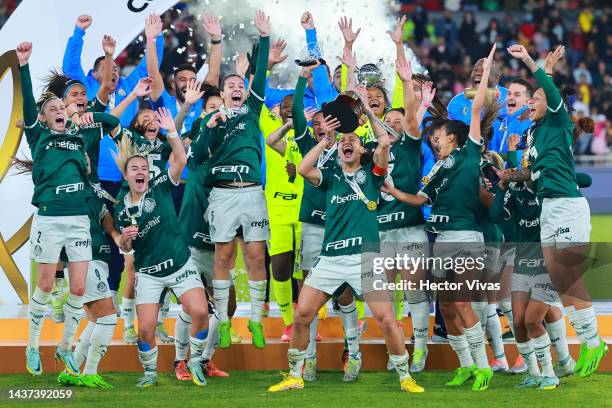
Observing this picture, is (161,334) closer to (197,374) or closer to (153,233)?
(197,374)

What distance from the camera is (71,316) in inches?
337

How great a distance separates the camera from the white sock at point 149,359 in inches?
323

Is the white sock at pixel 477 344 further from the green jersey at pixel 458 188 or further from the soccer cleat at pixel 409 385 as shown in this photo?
the green jersey at pixel 458 188

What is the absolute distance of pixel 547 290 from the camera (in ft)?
26.7

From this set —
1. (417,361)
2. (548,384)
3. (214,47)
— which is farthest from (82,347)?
(548,384)

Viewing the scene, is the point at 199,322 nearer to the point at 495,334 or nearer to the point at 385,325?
the point at 385,325

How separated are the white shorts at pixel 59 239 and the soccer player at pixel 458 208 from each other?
2195mm

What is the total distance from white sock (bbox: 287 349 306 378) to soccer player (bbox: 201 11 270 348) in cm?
95

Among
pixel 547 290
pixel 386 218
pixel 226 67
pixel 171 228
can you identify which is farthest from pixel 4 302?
pixel 226 67

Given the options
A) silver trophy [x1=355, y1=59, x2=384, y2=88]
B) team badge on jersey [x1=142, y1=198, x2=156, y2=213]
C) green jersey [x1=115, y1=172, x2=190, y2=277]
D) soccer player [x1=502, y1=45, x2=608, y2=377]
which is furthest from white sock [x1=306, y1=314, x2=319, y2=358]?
silver trophy [x1=355, y1=59, x2=384, y2=88]

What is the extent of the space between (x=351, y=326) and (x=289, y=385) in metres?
0.76

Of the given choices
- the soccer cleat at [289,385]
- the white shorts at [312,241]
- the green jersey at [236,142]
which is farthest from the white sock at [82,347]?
the white shorts at [312,241]

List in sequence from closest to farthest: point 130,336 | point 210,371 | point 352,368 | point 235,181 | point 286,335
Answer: point 352,368
point 210,371
point 235,181
point 130,336
point 286,335

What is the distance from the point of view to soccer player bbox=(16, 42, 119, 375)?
846 cm
